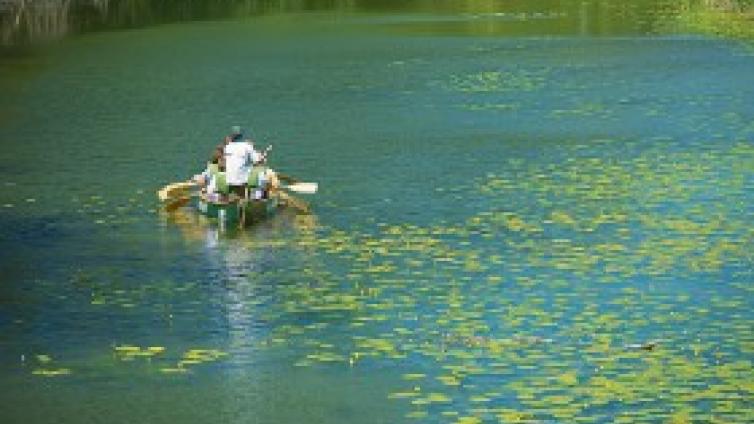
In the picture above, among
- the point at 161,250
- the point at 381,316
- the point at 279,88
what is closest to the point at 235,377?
the point at 381,316

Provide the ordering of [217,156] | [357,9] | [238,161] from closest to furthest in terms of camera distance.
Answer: [238,161] < [217,156] < [357,9]

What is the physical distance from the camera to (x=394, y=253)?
102ft

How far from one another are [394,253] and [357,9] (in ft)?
211

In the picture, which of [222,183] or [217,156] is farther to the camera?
[217,156]

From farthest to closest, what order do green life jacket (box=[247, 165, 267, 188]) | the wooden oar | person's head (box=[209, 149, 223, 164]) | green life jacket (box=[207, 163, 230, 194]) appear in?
1. the wooden oar
2. person's head (box=[209, 149, 223, 164])
3. green life jacket (box=[247, 165, 267, 188])
4. green life jacket (box=[207, 163, 230, 194])

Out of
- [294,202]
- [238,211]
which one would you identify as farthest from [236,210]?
[294,202]

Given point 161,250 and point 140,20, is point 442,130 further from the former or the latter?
point 140,20

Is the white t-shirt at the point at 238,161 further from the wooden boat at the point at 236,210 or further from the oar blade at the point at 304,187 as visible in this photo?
the oar blade at the point at 304,187

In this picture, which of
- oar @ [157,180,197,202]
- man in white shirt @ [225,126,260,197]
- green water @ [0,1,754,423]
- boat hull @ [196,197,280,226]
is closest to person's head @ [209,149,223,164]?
man in white shirt @ [225,126,260,197]

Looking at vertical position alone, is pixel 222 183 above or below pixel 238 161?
below

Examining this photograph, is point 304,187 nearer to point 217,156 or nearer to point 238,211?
point 217,156

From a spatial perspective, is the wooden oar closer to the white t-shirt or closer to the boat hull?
the boat hull

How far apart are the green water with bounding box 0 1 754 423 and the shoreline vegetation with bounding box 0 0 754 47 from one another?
1749 cm

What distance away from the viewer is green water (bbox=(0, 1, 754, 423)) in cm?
2236
